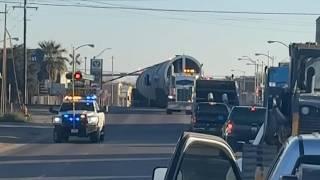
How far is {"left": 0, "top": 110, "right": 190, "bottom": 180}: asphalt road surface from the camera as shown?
22.6m

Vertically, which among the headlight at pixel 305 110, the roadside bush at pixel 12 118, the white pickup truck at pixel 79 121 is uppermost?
the headlight at pixel 305 110

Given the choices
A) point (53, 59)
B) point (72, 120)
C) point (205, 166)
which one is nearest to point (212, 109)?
point (72, 120)

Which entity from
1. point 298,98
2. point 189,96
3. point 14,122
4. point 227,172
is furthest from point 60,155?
point 189,96

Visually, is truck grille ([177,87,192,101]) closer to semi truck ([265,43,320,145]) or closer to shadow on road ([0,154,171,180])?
shadow on road ([0,154,171,180])

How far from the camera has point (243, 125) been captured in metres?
30.4

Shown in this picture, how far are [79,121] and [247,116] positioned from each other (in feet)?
31.6

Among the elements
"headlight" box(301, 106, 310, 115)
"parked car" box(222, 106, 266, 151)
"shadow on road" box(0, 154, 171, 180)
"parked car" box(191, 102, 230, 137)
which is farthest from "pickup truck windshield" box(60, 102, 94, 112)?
"headlight" box(301, 106, 310, 115)

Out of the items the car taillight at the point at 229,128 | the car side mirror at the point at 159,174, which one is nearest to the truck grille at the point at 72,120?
the car taillight at the point at 229,128

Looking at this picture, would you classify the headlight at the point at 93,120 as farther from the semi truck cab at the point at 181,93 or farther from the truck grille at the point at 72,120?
the semi truck cab at the point at 181,93

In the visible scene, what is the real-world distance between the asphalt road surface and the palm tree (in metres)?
59.8

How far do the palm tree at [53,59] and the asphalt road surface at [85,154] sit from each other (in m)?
59.8

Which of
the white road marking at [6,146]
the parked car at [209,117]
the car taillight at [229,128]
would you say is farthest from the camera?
the parked car at [209,117]

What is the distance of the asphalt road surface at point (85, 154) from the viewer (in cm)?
2264

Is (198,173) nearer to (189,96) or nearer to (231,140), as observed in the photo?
(231,140)
